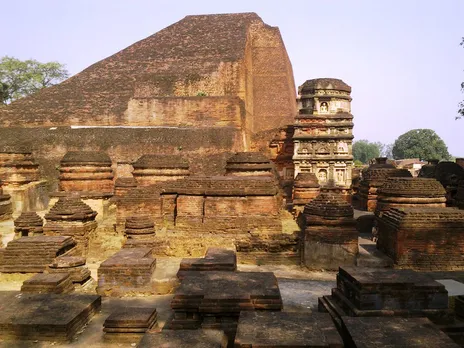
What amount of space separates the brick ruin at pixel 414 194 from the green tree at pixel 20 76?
33.3 m

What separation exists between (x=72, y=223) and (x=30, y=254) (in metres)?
1.32

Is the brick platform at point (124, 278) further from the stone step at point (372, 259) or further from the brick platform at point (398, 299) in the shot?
the stone step at point (372, 259)

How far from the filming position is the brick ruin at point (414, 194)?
8.48 meters

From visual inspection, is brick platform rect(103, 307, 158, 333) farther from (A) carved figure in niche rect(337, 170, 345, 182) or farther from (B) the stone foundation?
(A) carved figure in niche rect(337, 170, 345, 182)

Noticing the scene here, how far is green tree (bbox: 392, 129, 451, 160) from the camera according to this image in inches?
2208

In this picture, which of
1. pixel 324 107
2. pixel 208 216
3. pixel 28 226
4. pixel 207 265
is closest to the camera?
pixel 207 265

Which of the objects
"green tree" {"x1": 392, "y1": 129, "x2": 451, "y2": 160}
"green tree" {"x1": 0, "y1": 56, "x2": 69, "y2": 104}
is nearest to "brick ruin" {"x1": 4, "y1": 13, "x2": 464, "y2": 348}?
"green tree" {"x1": 0, "y1": 56, "x2": 69, "y2": 104}

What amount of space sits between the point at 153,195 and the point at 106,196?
283cm

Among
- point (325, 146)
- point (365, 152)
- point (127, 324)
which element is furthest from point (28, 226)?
point (365, 152)

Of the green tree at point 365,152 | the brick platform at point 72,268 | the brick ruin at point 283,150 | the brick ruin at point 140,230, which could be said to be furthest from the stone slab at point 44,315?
the green tree at point 365,152

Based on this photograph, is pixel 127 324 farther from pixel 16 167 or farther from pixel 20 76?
pixel 20 76

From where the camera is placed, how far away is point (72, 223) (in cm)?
829

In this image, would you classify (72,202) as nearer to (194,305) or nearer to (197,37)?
(194,305)

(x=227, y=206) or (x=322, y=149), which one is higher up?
(x=322, y=149)
